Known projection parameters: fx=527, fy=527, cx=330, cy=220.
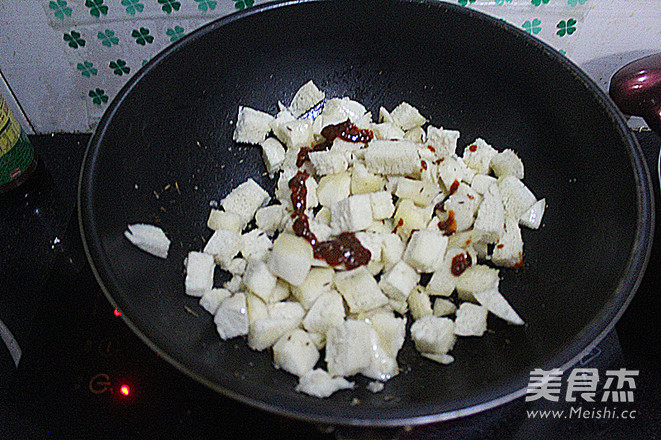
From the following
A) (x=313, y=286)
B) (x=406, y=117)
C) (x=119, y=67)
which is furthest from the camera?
(x=119, y=67)

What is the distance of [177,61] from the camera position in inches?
Result: 42.4

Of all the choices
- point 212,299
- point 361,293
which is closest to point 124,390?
point 212,299

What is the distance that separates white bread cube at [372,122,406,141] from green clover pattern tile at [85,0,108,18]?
67 cm

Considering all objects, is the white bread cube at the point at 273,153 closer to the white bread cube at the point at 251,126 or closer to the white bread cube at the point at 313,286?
the white bread cube at the point at 251,126

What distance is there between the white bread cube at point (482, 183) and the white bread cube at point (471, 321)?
271mm

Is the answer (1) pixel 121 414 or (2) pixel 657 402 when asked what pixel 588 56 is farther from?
(1) pixel 121 414

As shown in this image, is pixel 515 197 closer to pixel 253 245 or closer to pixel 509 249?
pixel 509 249

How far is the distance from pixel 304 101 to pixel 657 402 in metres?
0.96

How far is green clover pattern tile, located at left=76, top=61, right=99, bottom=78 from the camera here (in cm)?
132

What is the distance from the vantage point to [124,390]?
997 millimetres

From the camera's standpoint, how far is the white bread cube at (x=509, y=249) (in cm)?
105

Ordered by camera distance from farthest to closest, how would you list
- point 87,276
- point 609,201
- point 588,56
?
1. point 588,56
2. point 87,276
3. point 609,201

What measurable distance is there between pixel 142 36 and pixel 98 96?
0.25 meters

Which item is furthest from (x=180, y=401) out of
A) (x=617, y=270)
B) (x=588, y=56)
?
(x=588, y=56)
